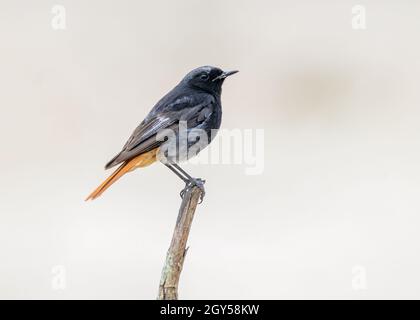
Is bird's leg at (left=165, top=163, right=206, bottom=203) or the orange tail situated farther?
bird's leg at (left=165, top=163, right=206, bottom=203)

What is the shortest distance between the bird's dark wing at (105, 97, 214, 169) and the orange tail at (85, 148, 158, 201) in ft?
0.26

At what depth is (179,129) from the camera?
23.5 feet

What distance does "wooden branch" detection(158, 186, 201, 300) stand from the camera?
5.20 m

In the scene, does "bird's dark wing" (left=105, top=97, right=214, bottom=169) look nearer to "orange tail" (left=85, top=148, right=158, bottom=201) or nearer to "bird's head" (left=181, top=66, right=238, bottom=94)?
"orange tail" (left=85, top=148, right=158, bottom=201)

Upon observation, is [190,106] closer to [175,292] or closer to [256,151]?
[175,292]

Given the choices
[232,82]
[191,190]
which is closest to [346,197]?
[232,82]

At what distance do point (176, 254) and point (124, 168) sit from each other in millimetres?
1453

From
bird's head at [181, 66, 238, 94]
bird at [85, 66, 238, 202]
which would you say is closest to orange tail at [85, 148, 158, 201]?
bird at [85, 66, 238, 202]

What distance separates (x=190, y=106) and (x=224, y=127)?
4823 mm

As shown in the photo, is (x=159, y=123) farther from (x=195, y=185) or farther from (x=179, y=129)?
(x=195, y=185)

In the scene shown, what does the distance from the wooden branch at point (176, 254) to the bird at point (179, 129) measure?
0.75 meters

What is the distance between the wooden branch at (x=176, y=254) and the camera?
5.20 meters

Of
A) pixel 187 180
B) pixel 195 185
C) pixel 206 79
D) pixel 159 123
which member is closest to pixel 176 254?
pixel 195 185

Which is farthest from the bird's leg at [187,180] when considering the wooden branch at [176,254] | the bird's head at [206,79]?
the bird's head at [206,79]
